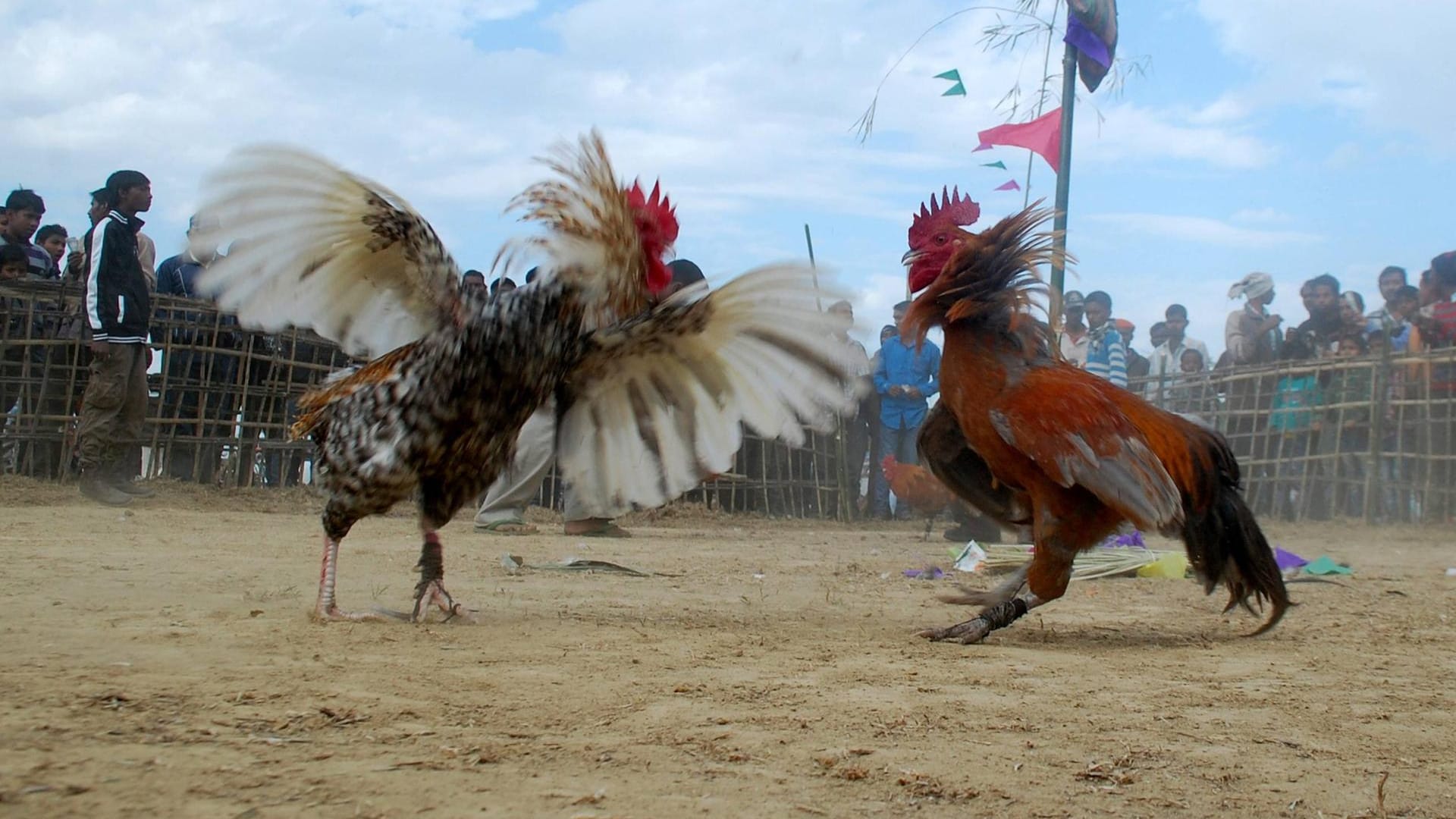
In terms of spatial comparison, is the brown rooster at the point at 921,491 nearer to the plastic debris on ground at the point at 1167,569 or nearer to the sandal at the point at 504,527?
the plastic debris on ground at the point at 1167,569

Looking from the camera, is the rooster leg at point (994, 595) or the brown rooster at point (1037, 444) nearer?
the brown rooster at point (1037, 444)

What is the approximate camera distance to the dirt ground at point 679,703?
221 centimetres

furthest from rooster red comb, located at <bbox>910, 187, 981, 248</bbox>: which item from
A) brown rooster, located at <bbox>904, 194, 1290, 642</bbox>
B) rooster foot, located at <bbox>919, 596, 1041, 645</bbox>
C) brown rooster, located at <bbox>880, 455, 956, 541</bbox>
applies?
brown rooster, located at <bbox>880, 455, 956, 541</bbox>

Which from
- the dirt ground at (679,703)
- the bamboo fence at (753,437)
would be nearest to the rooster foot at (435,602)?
the dirt ground at (679,703)

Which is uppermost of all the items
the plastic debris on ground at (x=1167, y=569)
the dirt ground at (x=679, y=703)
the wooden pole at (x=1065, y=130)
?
the wooden pole at (x=1065, y=130)

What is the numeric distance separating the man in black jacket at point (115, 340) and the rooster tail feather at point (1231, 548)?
7.53 meters

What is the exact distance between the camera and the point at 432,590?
4398mm

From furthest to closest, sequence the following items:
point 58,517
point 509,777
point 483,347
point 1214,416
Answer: point 1214,416, point 58,517, point 483,347, point 509,777

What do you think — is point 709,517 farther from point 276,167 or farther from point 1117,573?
point 276,167

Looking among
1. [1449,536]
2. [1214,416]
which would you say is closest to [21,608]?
[1449,536]

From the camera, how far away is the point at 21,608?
3.94 metres

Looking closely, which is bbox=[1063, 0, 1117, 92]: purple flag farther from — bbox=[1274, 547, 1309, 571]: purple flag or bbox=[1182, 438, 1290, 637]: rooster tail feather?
bbox=[1182, 438, 1290, 637]: rooster tail feather

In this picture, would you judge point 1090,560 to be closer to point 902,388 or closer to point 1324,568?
point 1324,568

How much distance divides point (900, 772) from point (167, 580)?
144 inches
